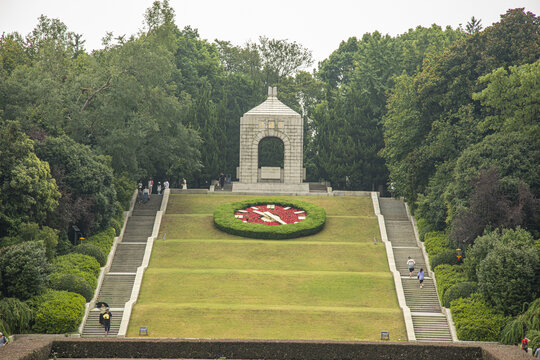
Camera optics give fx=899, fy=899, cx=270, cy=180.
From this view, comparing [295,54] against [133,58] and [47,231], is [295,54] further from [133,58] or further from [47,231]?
[47,231]

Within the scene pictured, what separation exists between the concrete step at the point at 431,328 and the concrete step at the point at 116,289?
611 inches

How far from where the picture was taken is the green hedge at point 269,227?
5784 cm

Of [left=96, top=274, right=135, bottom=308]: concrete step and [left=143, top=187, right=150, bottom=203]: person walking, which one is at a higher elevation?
[left=143, top=187, right=150, bottom=203]: person walking

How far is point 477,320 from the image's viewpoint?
43469mm

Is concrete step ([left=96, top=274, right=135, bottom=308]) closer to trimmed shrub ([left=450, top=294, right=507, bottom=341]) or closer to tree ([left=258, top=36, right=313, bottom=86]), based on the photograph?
trimmed shrub ([left=450, top=294, right=507, bottom=341])

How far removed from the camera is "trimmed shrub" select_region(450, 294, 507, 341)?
4278 centimetres

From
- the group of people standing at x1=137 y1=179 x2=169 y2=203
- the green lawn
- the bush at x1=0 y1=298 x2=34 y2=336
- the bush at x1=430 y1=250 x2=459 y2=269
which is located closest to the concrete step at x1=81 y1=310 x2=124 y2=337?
the green lawn

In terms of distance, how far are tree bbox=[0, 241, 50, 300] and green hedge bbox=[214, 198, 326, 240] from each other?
56.4ft

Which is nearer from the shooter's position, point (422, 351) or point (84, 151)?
point (422, 351)

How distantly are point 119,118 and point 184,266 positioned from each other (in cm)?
1410

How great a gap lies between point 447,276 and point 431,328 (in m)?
5.15

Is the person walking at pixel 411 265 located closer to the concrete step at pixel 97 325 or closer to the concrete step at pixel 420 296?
the concrete step at pixel 420 296

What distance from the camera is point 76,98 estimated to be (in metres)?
62.9

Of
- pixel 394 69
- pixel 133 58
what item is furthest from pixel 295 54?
pixel 133 58
